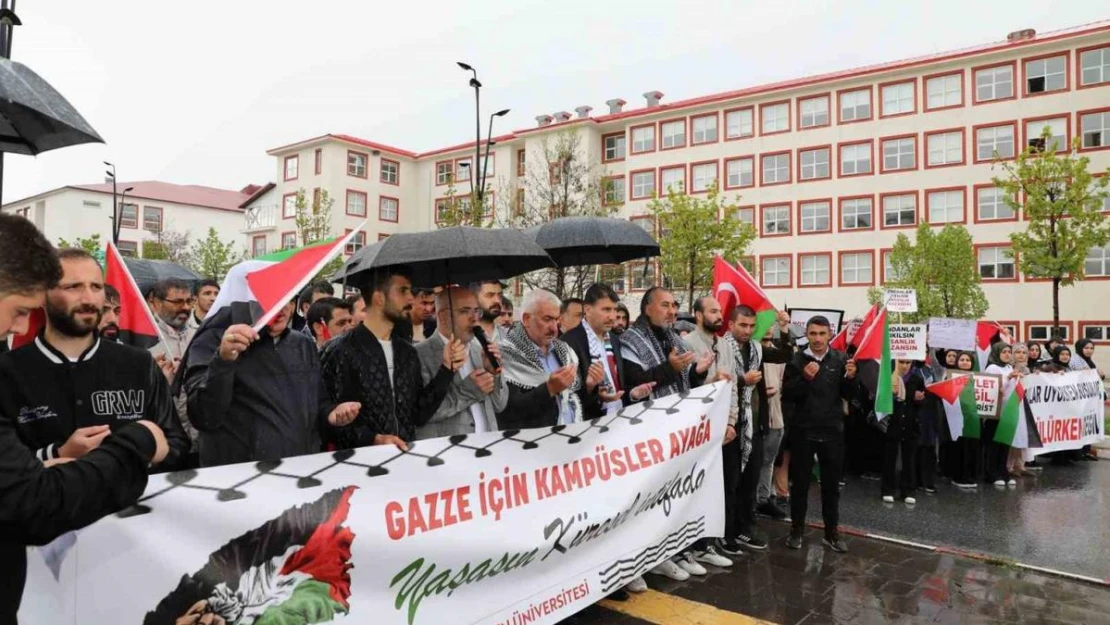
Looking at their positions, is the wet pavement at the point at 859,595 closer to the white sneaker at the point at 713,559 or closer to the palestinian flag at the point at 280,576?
the white sneaker at the point at 713,559

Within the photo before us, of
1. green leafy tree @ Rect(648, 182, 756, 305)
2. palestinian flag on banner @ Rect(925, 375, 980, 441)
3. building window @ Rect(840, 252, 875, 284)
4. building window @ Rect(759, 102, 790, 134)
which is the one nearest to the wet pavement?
palestinian flag on banner @ Rect(925, 375, 980, 441)

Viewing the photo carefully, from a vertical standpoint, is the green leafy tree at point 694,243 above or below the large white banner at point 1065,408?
above

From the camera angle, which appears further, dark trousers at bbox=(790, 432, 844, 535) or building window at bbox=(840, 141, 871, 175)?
building window at bbox=(840, 141, 871, 175)

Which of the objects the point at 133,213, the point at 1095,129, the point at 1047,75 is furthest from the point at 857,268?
the point at 133,213

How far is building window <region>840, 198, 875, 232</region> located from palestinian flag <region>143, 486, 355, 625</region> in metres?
42.4

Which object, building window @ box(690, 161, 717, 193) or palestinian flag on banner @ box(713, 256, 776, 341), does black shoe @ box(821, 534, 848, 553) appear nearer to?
palestinian flag on banner @ box(713, 256, 776, 341)

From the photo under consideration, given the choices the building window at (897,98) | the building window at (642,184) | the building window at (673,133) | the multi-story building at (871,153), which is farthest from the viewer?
the building window at (642,184)

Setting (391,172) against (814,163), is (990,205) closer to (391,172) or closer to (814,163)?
(814,163)

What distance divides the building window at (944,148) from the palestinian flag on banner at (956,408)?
34331 mm

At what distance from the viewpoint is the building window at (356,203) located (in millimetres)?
54812

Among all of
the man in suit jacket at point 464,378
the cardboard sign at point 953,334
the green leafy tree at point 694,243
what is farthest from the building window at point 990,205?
the man in suit jacket at point 464,378

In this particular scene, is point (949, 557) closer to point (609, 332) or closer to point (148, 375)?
point (609, 332)

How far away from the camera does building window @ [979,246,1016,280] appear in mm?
36938

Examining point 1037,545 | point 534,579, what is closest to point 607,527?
point 534,579
